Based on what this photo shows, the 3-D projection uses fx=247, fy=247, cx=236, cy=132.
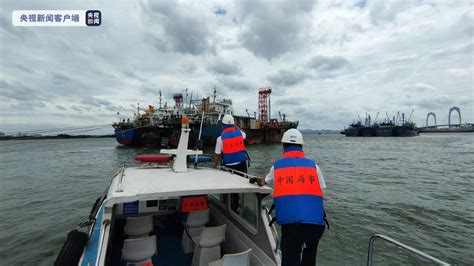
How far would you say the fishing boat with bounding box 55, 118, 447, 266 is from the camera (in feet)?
11.2

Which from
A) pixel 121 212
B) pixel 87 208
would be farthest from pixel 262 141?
pixel 121 212

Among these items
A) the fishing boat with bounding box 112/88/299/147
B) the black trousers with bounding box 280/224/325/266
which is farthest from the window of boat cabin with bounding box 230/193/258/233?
the fishing boat with bounding box 112/88/299/147

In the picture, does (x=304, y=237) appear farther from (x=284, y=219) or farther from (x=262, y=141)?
(x=262, y=141)

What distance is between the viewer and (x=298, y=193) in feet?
10.1

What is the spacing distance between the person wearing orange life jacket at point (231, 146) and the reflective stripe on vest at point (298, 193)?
9.57ft

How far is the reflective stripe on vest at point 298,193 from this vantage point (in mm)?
3051

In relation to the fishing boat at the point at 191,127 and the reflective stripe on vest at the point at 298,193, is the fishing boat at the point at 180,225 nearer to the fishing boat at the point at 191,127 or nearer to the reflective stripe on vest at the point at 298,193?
the reflective stripe on vest at the point at 298,193

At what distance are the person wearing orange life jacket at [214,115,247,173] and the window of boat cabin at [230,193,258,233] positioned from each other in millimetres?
1208

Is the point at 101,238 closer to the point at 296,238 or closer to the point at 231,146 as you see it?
the point at 296,238

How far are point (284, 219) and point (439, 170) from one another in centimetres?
2213

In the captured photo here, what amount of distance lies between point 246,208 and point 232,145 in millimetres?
1852

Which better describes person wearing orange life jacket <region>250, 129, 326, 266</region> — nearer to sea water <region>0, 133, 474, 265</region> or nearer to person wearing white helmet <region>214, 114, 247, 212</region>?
person wearing white helmet <region>214, 114, 247, 212</region>

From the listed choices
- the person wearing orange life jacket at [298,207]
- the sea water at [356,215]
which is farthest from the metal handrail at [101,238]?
the sea water at [356,215]

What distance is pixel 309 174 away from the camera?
3.11 m
